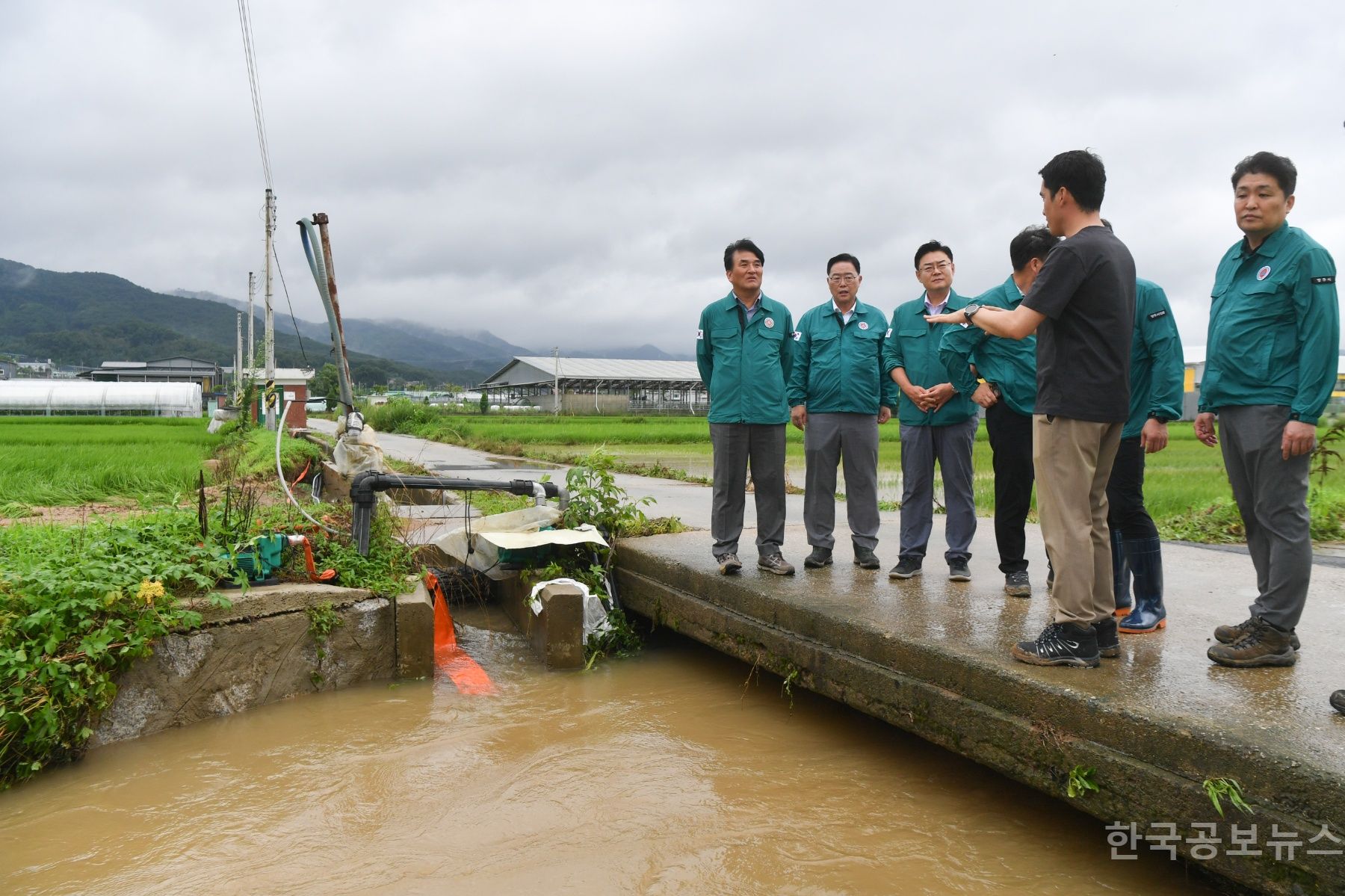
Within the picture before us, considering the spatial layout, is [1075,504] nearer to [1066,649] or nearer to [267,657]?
[1066,649]

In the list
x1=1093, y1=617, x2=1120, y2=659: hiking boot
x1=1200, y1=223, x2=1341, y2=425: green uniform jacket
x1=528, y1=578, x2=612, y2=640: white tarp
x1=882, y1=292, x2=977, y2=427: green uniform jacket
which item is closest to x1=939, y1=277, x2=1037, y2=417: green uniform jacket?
x1=882, y1=292, x2=977, y2=427: green uniform jacket

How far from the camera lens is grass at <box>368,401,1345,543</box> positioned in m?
7.30

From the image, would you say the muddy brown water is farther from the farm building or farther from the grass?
the farm building

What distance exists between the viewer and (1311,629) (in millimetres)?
3543

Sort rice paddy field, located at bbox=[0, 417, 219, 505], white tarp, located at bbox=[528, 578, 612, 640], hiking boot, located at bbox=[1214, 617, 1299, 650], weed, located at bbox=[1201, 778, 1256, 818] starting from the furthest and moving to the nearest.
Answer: rice paddy field, located at bbox=[0, 417, 219, 505] < white tarp, located at bbox=[528, 578, 612, 640] < hiking boot, located at bbox=[1214, 617, 1299, 650] < weed, located at bbox=[1201, 778, 1256, 818]

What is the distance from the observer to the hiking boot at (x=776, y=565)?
4621 millimetres

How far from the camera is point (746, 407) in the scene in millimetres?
4789

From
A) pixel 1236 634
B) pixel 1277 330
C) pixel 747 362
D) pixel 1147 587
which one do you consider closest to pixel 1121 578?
pixel 1147 587

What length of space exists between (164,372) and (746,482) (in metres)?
95.9

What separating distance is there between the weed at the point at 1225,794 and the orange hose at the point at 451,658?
11.1 ft

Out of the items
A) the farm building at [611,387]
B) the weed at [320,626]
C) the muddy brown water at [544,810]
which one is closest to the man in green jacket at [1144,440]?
the muddy brown water at [544,810]

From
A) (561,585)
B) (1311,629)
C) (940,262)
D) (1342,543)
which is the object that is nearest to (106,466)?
(561,585)

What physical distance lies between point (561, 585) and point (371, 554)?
3.81ft

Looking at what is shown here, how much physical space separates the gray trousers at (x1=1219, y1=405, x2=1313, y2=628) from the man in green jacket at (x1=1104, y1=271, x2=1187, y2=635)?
0.41 meters
